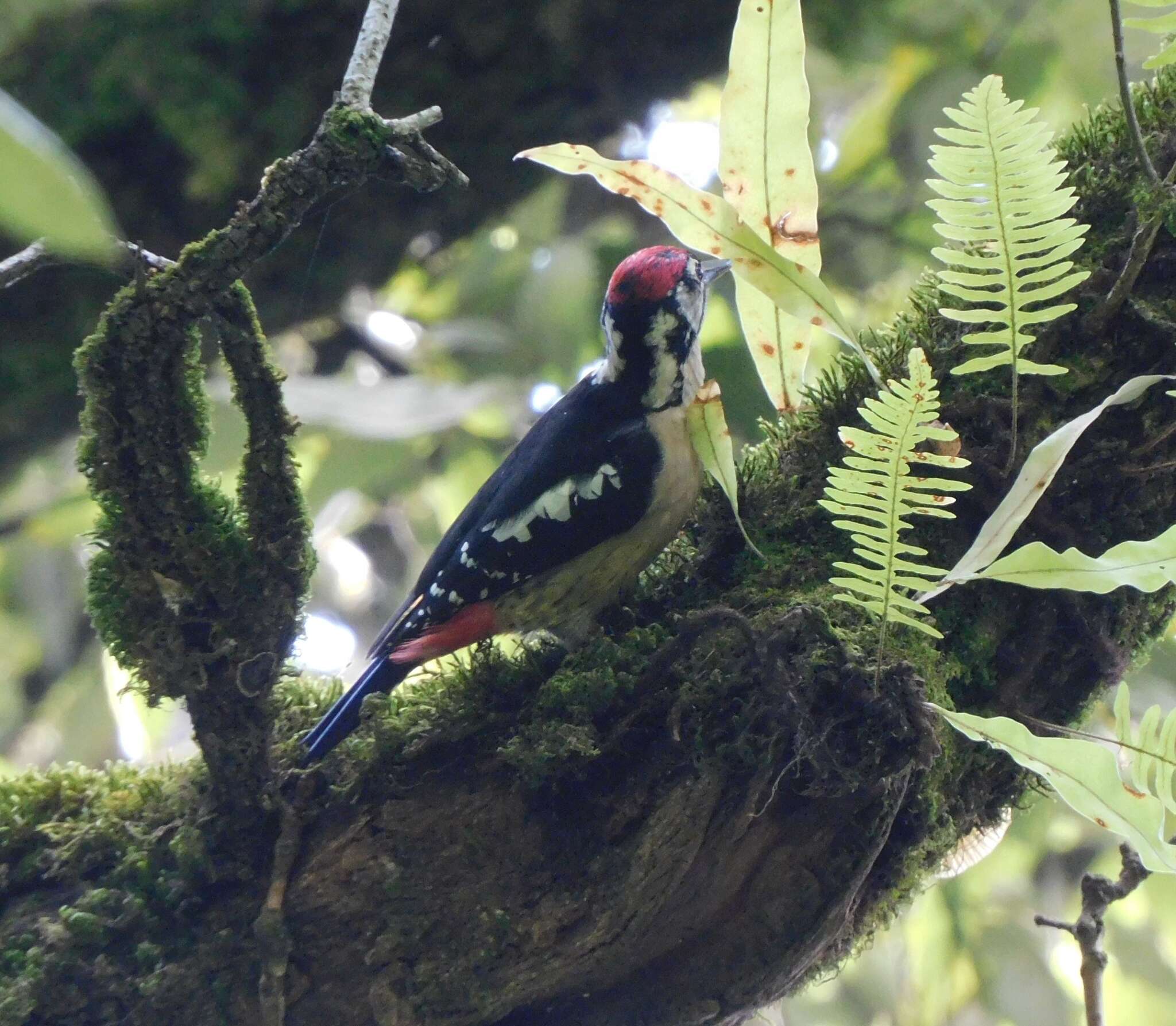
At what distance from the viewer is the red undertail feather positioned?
5.46 feet

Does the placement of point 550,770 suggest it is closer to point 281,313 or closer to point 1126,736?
point 1126,736

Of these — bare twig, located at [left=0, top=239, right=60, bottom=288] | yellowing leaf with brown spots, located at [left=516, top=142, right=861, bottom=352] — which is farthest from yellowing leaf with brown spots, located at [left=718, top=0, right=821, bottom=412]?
bare twig, located at [left=0, top=239, right=60, bottom=288]

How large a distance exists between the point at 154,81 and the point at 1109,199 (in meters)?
2.52

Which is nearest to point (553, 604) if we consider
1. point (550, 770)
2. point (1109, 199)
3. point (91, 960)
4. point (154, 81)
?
point (550, 770)

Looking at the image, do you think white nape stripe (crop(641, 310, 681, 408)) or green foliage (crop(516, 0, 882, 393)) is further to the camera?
white nape stripe (crop(641, 310, 681, 408))

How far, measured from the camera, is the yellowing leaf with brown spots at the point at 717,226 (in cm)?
127

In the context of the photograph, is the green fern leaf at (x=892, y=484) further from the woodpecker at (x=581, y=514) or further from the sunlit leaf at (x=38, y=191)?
the sunlit leaf at (x=38, y=191)

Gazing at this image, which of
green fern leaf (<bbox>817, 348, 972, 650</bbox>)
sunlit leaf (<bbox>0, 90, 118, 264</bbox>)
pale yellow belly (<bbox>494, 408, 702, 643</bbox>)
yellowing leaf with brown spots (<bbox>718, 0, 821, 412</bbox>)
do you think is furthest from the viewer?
pale yellow belly (<bbox>494, 408, 702, 643</bbox>)

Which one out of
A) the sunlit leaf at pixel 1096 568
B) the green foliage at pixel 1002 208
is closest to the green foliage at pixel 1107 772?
the sunlit leaf at pixel 1096 568

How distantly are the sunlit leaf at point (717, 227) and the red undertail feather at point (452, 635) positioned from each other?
67 centimetres

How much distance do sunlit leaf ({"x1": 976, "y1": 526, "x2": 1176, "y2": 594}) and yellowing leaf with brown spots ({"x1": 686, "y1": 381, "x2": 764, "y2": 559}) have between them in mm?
371

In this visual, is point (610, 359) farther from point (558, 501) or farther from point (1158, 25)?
point (1158, 25)

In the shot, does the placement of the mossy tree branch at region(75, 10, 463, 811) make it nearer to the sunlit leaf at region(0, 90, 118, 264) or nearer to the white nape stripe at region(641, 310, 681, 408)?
the white nape stripe at region(641, 310, 681, 408)

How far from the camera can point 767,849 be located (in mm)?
1244
